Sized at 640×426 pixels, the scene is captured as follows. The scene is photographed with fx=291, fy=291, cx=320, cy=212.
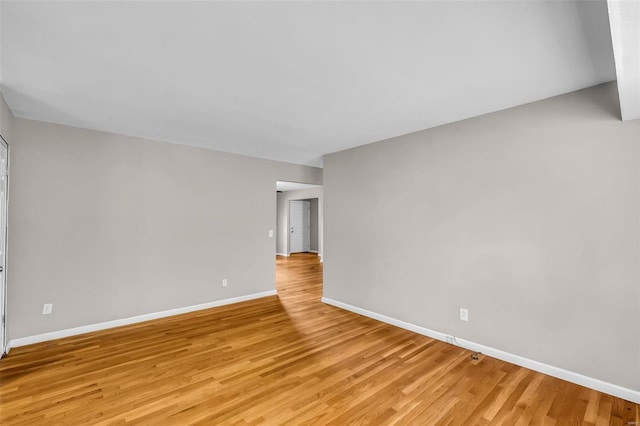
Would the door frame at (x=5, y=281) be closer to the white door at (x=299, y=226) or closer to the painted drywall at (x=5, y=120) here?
the painted drywall at (x=5, y=120)

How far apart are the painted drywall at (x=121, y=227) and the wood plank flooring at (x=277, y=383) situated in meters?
0.53

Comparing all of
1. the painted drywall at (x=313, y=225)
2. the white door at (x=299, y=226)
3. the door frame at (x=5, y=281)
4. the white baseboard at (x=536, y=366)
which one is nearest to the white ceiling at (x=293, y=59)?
the door frame at (x=5, y=281)

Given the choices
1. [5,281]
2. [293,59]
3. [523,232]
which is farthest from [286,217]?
[293,59]

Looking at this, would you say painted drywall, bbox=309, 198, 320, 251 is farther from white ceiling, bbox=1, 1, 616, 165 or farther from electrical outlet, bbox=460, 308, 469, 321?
electrical outlet, bbox=460, 308, 469, 321

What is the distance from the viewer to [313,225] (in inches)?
458

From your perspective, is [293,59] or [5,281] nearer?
[293,59]

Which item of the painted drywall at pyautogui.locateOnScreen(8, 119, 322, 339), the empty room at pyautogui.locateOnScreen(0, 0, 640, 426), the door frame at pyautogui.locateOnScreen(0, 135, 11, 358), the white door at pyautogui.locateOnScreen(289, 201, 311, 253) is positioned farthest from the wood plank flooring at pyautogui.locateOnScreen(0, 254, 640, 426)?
the white door at pyautogui.locateOnScreen(289, 201, 311, 253)

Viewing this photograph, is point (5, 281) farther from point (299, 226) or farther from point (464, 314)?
point (299, 226)

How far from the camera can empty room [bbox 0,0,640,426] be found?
1783 mm

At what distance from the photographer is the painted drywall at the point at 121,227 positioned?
10.6ft

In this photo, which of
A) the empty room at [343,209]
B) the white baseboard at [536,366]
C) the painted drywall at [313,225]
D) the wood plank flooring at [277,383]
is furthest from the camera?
the painted drywall at [313,225]

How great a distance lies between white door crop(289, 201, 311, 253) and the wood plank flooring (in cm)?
723

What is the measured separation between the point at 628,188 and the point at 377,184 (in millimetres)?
2462

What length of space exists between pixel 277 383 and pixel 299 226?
879cm
